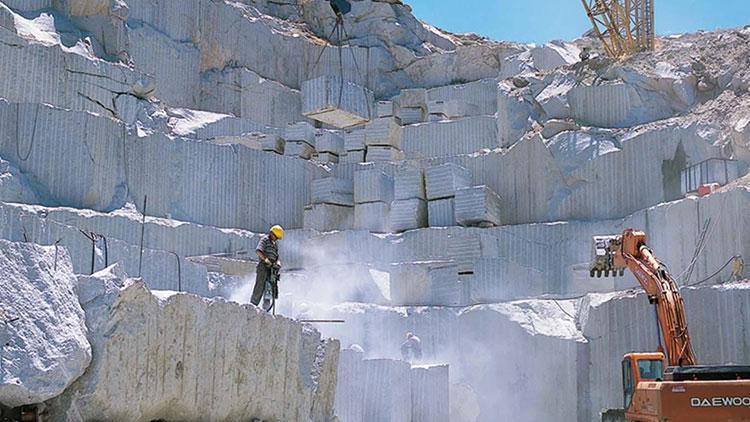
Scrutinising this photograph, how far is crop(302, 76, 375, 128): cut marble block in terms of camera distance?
24984mm

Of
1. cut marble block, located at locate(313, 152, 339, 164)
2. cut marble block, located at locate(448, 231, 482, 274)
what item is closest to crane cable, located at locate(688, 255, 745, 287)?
cut marble block, located at locate(448, 231, 482, 274)

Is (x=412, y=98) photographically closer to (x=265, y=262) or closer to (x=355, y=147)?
(x=355, y=147)

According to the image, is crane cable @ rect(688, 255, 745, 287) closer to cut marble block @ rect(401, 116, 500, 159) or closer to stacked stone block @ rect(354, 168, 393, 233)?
stacked stone block @ rect(354, 168, 393, 233)

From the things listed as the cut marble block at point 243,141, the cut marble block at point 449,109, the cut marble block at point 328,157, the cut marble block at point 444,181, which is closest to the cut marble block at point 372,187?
the cut marble block at point 444,181

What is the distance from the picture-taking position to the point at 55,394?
6.02 metres

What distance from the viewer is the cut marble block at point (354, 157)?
27031mm

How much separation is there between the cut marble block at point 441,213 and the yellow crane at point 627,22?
273 inches

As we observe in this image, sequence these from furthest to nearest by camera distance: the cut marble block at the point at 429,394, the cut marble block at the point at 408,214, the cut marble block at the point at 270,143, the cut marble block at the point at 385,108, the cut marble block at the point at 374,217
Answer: the cut marble block at the point at 385,108 → the cut marble block at the point at 270,143 → the cut marble block at the point at 374,217 → the cut marble block at the point at 408,214 → the cut marble block at the point at 429,394

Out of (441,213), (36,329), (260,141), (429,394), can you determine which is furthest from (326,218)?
(36,329)

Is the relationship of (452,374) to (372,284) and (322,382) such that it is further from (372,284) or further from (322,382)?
(322,382)

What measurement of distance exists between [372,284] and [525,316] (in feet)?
11.8

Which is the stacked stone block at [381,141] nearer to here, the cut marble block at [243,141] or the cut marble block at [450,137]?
the cut marble block at [450,137]

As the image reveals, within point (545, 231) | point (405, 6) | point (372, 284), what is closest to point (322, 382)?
point (372, 284)

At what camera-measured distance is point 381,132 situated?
26828 mm
